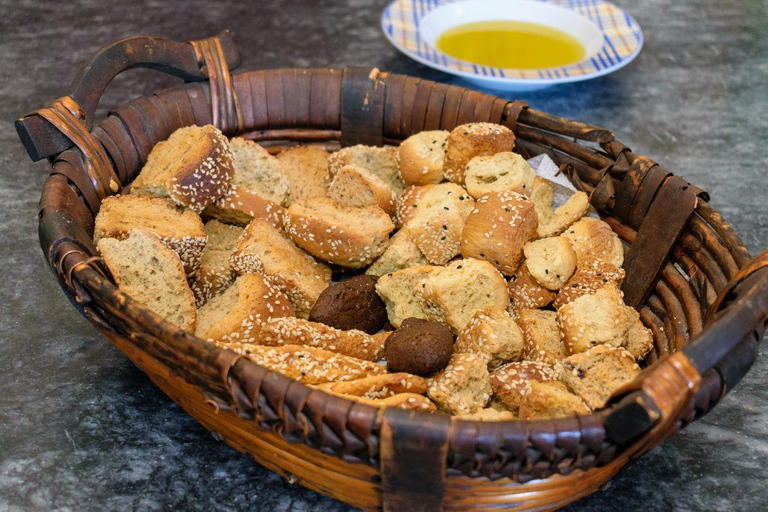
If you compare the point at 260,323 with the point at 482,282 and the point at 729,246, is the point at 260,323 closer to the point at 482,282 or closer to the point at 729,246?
the point at 482,282

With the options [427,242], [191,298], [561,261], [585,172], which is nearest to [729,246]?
[561,261]

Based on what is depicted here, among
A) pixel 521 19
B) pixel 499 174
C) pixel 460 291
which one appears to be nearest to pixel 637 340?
pixel 460 291

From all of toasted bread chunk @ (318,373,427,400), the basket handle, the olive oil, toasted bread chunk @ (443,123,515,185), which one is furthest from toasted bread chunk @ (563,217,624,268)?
the olive oil

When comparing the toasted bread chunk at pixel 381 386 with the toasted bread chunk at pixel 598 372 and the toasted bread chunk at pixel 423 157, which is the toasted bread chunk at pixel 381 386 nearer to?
the toasted bread chunk at pixel 598 372

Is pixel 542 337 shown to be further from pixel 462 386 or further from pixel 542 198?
pixel 542 198

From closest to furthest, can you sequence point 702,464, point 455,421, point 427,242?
point 455,421
point 702,464
point 427,242

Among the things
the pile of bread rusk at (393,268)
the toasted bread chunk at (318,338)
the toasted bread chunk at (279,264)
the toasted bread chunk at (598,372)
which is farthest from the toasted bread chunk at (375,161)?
the toasted bread chunk at (598,372)

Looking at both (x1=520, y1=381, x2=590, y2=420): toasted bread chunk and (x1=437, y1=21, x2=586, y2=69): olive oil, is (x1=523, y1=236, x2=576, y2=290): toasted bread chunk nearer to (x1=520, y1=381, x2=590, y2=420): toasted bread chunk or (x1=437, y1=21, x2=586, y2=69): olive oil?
(x1=520, y1=381, x2=590, y2=420): toasted bread chunk
